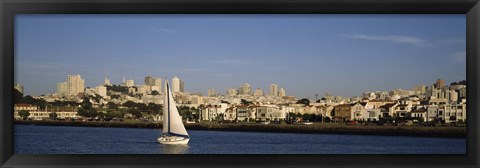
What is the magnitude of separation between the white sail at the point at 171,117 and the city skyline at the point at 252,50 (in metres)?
1.30

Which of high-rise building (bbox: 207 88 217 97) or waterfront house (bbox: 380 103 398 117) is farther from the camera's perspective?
high-rise building (bbox: 207 88 217 97)

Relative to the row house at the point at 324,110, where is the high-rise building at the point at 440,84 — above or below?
above

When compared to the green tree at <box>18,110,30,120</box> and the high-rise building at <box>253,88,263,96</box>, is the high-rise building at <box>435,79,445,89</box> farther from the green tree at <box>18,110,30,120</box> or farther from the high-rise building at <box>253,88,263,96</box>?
the green tree at <box>18,110,30,120</box>

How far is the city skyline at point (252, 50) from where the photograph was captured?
10711 millimetres

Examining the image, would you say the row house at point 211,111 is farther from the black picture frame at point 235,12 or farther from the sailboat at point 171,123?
the black picture frame at point 235,12

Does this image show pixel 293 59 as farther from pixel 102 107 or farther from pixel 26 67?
pixel 26 67

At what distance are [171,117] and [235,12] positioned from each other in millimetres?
6269

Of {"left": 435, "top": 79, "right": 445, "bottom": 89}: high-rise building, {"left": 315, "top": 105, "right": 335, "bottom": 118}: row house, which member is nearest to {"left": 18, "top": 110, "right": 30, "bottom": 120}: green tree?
{"left": 315, "top": 105, "right": 335, "bottom": 118}: row house

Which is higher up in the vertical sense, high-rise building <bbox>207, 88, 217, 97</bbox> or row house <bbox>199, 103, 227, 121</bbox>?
high-rise building <bbox>207, 88, 217, 97</bbox>

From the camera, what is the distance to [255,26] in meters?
11.6

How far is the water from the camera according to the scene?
13188 mm

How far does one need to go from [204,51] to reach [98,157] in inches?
384

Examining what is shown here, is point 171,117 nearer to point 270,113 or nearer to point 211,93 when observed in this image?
point 211,93

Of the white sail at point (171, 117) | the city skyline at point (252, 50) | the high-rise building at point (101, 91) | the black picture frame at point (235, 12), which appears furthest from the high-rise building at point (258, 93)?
the black picture frame at point (235, 12)
